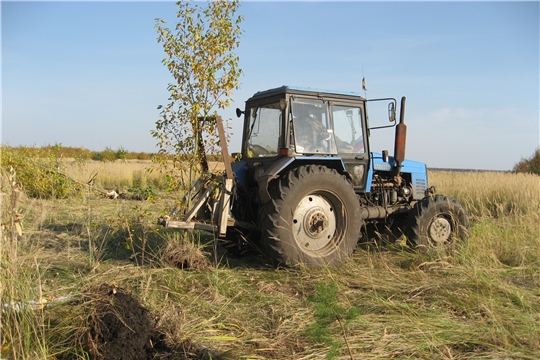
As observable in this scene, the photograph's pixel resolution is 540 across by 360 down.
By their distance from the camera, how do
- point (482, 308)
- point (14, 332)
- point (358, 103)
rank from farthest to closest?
point (358, 103), point (482, 308), point (14, 332)

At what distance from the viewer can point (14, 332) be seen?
116 inches

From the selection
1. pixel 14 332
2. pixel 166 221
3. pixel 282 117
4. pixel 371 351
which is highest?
pixel 282 117

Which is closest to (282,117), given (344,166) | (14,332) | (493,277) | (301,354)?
(344,166)

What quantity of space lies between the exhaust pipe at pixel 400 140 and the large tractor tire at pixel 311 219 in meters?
1.29

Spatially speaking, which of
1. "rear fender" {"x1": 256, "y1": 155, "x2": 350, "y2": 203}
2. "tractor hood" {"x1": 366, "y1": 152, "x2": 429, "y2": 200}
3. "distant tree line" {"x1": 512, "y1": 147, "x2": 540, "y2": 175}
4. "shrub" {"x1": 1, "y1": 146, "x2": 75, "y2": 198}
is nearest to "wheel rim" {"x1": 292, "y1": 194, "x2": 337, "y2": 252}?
"rear fender" {"x1": 256, "y1": 155, "x2": 350, "y2": 203}

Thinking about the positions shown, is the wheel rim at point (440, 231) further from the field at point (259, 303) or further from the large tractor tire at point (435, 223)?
the field at point (259, 303)

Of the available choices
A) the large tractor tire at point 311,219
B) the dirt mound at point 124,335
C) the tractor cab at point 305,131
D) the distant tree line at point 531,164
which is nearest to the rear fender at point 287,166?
the tractor cab at point 305,131

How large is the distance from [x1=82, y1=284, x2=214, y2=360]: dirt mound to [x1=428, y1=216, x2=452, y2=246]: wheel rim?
169 inches

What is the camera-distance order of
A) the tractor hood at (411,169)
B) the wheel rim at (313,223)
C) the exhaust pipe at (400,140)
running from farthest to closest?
the tractor hood at (411,169), the exhaust pipe at (400,140), the wheel rim at (313,223)

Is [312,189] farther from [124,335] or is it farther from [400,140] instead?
[124,335]

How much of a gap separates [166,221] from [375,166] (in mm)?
3071

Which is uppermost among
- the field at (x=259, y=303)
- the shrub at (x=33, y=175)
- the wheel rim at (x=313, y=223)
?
the shrub at (x=33, y=175)

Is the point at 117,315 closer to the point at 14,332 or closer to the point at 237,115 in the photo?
the point at 14,332

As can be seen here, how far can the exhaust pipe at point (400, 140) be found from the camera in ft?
20.7
